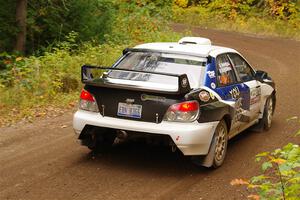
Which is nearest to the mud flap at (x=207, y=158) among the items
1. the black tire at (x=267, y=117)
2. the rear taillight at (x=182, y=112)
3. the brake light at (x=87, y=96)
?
the rear taillight at (x=182, y=112)

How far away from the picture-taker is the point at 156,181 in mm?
6770

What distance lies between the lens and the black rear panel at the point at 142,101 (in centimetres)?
676

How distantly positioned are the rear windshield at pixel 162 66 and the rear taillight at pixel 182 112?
0.43 meters

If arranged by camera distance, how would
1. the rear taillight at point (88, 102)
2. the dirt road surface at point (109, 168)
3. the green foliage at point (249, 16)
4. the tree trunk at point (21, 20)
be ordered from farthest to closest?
the green foliage at point (249, 16) → the tree trunk at point (21, 20) → the rear taillight at point (88, 102) → the dirt road surface at point (109, 168)

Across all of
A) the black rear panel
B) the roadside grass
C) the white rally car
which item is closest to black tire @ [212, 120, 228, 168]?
Result: the white rally car

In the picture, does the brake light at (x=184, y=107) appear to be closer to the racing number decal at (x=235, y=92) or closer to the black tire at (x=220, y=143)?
the black tire at (x=220, y=143)

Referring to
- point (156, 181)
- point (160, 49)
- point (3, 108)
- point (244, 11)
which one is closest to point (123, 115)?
point (156, 181)

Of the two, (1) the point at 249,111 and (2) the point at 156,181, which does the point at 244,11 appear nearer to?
(1) the point at 249,111

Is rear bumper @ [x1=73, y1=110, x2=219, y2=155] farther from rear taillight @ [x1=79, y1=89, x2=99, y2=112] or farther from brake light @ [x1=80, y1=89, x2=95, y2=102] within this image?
→ brake light @ [x1=80, y1=89, x2=95, y2=102]

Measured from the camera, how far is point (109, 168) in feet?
23.7

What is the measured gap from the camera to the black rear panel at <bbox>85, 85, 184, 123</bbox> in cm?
676

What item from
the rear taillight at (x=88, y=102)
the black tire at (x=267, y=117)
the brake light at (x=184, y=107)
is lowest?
the black tire at (x=267, y=117)

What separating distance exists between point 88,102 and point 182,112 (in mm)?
1330

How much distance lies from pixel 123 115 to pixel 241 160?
2016 millimetres
